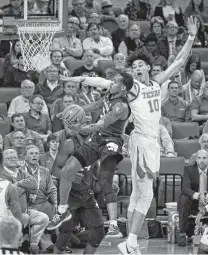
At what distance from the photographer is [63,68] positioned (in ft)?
62.5

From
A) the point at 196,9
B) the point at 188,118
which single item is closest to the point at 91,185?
the point at 188,118

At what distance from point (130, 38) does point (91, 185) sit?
21.2 ft


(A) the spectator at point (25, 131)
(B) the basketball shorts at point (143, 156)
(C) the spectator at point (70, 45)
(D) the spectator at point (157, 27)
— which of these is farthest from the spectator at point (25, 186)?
(D) the spectator at point (157, 27)

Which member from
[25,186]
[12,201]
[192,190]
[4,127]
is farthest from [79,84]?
→ [12,201]

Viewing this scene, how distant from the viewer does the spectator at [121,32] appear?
2100 cm

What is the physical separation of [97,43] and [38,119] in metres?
2.91

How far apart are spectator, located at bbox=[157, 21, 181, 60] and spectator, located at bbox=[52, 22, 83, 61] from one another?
1.52 meters

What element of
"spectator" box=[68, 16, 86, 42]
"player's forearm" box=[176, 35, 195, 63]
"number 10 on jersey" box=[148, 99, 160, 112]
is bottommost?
"number 10 on jersey" box=[148, 99, 160, 112]

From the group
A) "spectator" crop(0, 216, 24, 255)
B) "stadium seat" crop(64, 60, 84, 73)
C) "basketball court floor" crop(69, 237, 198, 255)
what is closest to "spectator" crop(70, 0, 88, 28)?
"stadium seat" crop(64, 60, 84, 73)

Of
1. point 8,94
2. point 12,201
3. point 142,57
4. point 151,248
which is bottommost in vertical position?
point 151,248

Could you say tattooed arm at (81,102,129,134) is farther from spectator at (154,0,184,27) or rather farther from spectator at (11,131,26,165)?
spectator at (154,0,184,27)

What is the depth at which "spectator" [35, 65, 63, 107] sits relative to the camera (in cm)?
1866

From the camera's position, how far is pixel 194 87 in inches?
780

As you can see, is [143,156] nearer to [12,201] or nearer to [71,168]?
[71,168]
